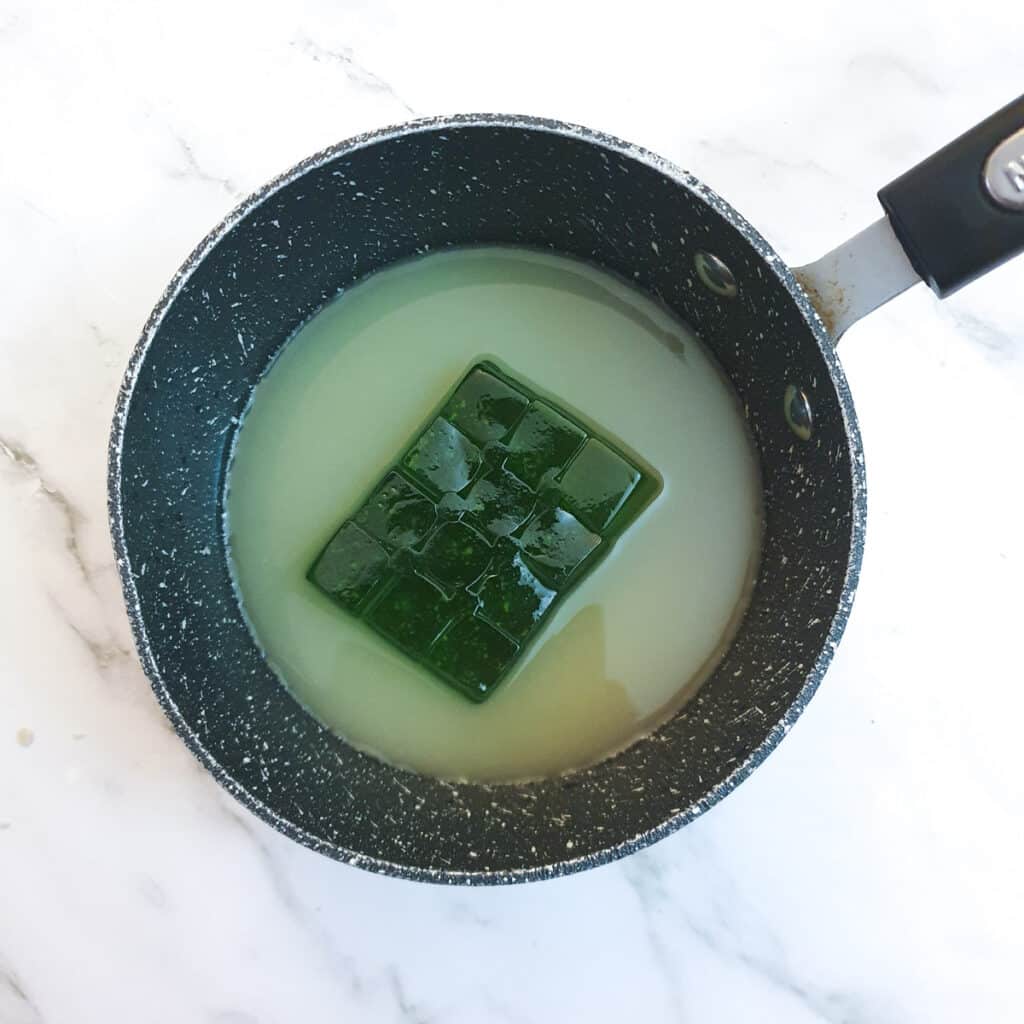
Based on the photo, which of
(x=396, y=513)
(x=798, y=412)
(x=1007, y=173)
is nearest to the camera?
(x=1007, y=173)

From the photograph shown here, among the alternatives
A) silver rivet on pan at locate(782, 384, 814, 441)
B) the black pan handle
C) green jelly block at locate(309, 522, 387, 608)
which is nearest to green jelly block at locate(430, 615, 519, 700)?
green jelly block at locate(309, 522, 387, 608)

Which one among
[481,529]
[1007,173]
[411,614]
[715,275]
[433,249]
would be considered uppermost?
[1007,173]

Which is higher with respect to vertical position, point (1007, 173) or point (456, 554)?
point (1007, 173)

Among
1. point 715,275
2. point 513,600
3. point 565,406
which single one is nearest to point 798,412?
point 715,275

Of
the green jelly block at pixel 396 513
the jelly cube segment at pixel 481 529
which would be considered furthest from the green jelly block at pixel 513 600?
the green jelly block at pixel 396 513

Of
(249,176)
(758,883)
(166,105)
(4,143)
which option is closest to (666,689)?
(758,883)

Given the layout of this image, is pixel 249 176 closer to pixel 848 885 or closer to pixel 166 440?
pixel 166 440

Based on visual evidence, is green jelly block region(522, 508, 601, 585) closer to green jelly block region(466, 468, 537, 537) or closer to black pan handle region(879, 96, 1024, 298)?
green jelly block region(466, 468, 537, 537)

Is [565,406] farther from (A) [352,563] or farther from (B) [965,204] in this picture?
(B) [965,204]
